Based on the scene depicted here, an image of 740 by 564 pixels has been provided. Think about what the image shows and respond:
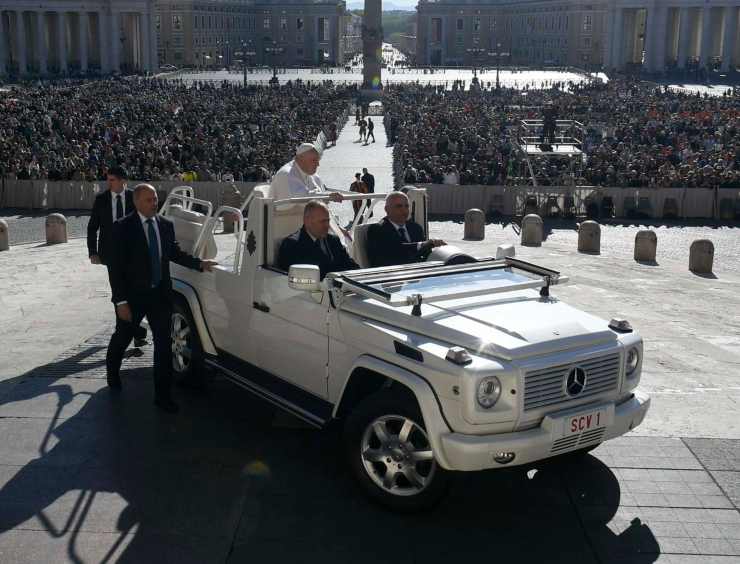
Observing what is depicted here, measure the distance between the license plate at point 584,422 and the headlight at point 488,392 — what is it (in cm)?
52

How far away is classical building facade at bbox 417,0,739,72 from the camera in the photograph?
114688mm

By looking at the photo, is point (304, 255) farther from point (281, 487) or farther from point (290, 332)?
point (281, 487)

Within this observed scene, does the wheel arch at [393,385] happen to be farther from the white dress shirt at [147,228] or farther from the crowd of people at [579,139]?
the crowd of people at [579,139]

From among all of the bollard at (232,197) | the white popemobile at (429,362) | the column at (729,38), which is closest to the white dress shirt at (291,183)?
the white popemobile at (429,362)

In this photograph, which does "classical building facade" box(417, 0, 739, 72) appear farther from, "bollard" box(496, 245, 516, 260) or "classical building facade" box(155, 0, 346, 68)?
"bollard" box(496, 245, 516, 260)

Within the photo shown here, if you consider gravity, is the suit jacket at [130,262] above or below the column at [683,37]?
below

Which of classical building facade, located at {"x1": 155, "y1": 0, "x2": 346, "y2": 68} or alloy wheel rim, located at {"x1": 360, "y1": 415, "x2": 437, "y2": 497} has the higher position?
classical building facade, located at {"x1": 155, "y1": 0, "x2": 346, "y2": 68}

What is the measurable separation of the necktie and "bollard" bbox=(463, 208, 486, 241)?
14.8 meters

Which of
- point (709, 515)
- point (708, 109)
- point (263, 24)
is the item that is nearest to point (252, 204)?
point (709, 515)

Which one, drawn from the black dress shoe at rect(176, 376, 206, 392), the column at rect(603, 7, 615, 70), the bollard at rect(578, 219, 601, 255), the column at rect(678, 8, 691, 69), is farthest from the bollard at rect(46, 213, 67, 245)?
the column at rect(603, 7, 615, 70)

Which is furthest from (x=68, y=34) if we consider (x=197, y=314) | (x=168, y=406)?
(x=168, y=406)

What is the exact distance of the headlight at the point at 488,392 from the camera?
582cm

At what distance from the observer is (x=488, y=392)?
19.3ft

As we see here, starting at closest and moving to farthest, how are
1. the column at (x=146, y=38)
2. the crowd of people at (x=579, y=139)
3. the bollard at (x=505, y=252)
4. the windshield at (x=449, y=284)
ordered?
the windshield at (x=449, y=284), the bollard at (x=505, y=252), the crowd of people at (x=579, y=139), the column at (x=146, y=38)
